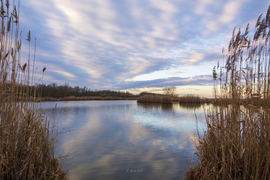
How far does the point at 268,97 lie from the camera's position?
192cm

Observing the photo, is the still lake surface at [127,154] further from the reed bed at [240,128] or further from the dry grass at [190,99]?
the dry grass at [190,99]

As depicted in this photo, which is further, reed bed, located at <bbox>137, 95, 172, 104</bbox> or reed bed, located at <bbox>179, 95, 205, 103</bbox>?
reed bed, located at <bbox>179, 95, 205, 103</bbox>

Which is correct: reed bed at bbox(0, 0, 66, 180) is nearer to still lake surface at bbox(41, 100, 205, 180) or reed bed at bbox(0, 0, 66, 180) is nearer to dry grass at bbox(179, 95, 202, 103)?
still lake surface at bbox(41, 100, 205, 180)

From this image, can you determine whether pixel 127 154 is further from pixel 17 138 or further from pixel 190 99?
pixel 190 99

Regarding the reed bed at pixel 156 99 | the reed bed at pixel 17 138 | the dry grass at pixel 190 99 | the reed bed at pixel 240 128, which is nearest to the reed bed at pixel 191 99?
the dry grass at pixel 190 99

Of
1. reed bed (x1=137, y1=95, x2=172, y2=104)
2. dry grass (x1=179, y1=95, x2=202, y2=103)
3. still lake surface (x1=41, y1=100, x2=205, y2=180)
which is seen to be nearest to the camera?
still lake surface (x1=41, y1=100, x2=205, y2=180)

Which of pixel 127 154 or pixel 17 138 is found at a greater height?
pixel 17 138

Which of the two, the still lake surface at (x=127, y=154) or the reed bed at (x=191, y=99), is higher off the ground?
the reed bed at (x=191, y=99)

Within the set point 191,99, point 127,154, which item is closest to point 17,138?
point 127,154

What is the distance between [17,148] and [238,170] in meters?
3.04

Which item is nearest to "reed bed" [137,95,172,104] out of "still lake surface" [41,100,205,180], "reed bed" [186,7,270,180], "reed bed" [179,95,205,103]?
"reed bed" [179,95,205,103]

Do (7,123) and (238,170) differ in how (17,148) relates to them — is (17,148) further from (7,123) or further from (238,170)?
(238,170)

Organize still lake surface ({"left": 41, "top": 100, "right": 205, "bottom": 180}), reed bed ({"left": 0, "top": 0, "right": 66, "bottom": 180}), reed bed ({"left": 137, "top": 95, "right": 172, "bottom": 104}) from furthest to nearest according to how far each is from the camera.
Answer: reed bed ({"left": 137, "top": 95, "right": 172, "bottom": 104}) < still lake surface ({"left": 41, "top": 100, "right": 205, "bottom": 180}) < reed bed ({"left": 0, "top": 0, "right": 66, "bottom": 180})

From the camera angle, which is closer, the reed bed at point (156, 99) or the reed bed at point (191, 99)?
the reed bed at point (156, 99)
